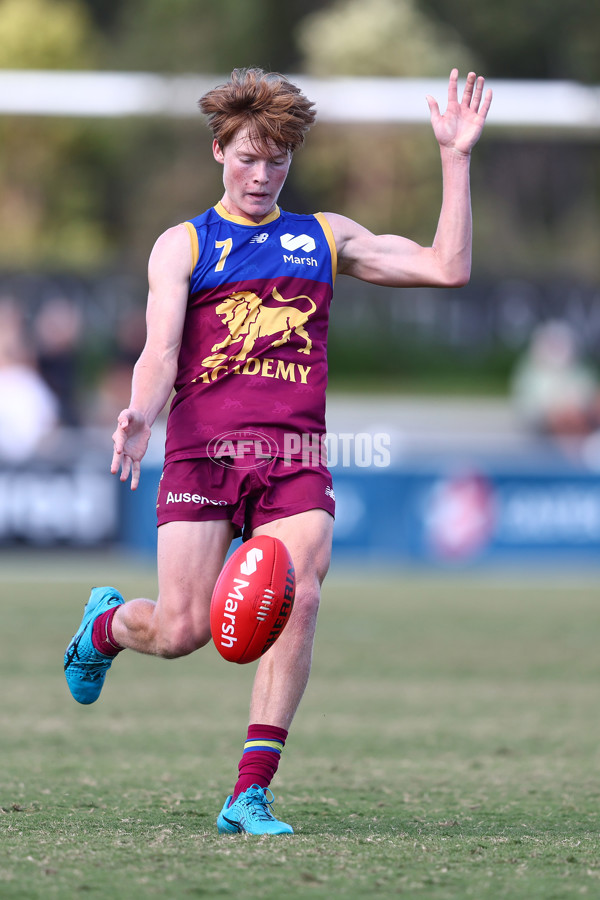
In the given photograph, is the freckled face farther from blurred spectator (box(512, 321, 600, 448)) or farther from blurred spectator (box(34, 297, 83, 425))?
blurred spectator (box(512, 321, 600, 448))

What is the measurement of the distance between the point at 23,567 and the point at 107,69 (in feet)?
96.8

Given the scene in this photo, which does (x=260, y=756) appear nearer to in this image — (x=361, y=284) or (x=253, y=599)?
(x=253, y=599)

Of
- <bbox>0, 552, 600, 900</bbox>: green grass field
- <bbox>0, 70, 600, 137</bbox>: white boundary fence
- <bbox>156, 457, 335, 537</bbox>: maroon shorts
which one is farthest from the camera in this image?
<bbox>0, 70, 600, 137</bbox>: white boundary fence

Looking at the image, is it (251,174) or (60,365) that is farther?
(60,365)

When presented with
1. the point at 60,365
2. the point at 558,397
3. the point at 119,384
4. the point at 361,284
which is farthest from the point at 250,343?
the point at 361,284

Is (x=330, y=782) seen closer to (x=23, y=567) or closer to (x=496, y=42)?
(x=23, y=567)

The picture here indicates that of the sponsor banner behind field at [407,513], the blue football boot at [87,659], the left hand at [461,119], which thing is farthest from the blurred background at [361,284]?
the blue football boot at [87,659]

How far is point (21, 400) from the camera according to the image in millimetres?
15602

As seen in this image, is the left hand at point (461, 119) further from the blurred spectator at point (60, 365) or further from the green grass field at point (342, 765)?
the blurred spectator at point (60, 365)

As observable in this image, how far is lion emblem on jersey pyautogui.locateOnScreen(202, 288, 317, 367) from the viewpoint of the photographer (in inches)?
177

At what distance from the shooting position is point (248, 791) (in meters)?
4.24

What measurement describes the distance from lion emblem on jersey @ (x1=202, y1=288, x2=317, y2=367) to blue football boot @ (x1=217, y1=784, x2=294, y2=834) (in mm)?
1348

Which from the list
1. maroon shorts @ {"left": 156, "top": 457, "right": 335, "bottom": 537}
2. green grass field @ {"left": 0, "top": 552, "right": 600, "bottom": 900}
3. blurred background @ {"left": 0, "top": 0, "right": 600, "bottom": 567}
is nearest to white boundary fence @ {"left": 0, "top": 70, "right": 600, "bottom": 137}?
blurred background @ {"left": 0, "top": 0, "right": 600, "bottom": 567}

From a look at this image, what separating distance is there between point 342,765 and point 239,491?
1.80 metres
